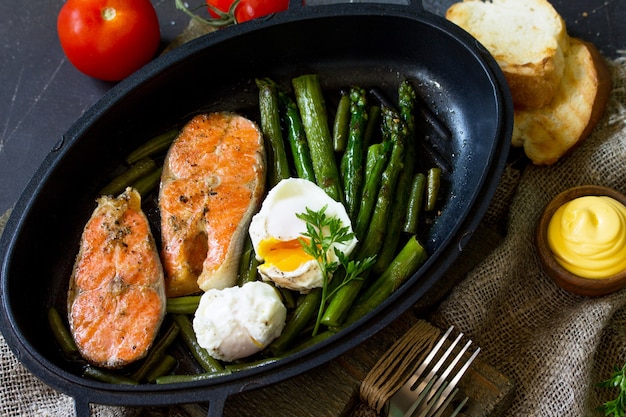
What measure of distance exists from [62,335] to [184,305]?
25.3 inches

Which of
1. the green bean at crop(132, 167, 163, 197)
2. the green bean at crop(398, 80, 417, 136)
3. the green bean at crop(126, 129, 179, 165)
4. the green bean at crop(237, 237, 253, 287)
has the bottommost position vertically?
the green bean at crop(237, 237, 253, 287)

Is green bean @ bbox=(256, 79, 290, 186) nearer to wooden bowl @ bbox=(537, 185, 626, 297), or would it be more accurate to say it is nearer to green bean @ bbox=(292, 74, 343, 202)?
green bean @ bbox=(292, 74, 343, 202)

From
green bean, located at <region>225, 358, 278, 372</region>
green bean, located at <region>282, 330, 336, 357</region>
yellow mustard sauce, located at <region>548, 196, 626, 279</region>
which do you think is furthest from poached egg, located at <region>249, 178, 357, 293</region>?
Result: yellow mustard sauce, located at <region>548, 196, 626, 279</region>

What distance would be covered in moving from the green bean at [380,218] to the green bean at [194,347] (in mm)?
596

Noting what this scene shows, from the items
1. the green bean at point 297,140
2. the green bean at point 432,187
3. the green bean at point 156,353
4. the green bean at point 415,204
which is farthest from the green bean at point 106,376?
the green bean at point 432,187

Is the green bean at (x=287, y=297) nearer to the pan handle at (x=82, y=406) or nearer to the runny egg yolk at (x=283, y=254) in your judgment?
the runny egg yolk at (x=283, y=254)

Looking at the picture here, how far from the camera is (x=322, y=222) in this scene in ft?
Answer: 11.9

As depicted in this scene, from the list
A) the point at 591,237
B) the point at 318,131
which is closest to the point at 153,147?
the point at 318,131

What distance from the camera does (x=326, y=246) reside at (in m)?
3.54

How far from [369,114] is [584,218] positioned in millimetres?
1328

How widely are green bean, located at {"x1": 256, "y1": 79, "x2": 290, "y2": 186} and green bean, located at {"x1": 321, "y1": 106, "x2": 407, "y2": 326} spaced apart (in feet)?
1.87

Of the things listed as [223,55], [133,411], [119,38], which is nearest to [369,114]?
[223,55]

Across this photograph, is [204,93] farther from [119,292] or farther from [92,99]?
[119,292]

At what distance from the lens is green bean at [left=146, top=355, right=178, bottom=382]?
3.73 meters
